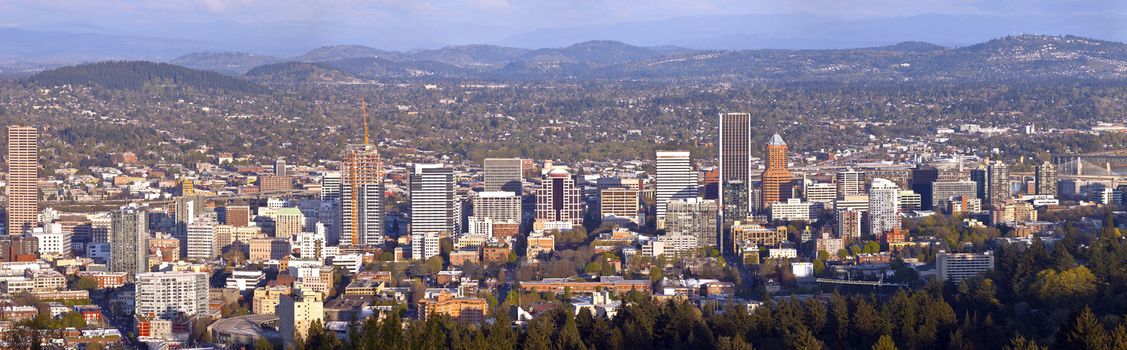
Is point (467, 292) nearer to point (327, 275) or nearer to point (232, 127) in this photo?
point (327, 275)

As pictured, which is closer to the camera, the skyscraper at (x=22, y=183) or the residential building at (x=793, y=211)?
the skyscraper at (x=22, y=183)

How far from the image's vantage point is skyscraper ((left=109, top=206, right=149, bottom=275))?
27672 mm

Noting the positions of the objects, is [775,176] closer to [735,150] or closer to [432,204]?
[735,150]

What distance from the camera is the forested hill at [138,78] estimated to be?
63.6m

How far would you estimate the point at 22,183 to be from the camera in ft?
108

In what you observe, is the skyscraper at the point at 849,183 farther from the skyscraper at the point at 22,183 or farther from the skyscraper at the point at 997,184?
the skyscraper at the point at 22,183

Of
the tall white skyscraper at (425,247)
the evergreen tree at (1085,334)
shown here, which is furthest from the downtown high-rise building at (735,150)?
the evergreen tree at (1085,334)

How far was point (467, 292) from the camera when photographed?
81.7 ft

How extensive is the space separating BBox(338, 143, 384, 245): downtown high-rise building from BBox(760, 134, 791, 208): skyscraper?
6.20 meters

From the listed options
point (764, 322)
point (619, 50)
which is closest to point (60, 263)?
point (764, 322)

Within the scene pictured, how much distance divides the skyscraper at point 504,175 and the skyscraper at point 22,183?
23.4 feet

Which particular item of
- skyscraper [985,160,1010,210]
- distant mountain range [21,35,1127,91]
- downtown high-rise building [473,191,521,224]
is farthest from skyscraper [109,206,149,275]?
distant mountain range [21,35,1127,91]

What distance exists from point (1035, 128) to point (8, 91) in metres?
25.6

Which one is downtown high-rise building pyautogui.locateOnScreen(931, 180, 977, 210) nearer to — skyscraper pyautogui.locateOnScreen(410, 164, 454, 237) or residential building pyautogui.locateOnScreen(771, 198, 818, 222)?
residential building pyautogui.locateOnScreen(771, 198, 818, 222)
